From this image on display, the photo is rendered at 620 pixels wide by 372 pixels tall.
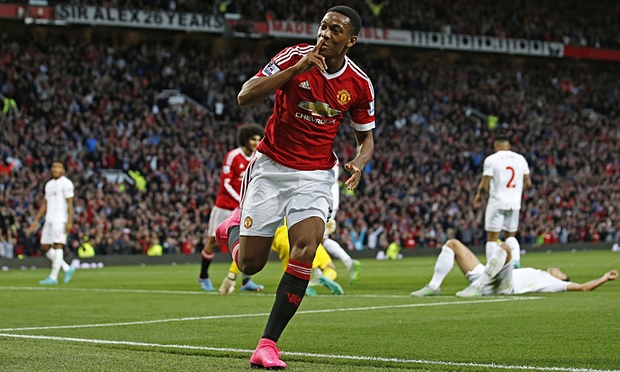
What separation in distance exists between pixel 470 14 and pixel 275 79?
4360 cm

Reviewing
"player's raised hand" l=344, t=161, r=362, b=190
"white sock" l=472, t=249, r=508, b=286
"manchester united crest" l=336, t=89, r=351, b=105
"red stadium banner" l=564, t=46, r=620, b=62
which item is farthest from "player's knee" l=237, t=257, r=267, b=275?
"red stadium banner" l=564, t=46, r=620, b=62

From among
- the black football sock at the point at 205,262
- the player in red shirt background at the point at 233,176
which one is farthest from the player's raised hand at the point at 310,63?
the black football sock at the point at 205,262

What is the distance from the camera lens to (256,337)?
7867mm

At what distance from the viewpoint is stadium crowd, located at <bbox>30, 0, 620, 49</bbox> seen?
40969 millimetres

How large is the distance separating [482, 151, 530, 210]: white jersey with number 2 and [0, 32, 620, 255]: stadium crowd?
50.2 feet

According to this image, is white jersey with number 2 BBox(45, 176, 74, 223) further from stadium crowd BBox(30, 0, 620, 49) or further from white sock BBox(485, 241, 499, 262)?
stadium crowd BBox(30, 0, 620, 49)

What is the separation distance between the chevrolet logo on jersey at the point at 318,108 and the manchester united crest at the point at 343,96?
0.29 ft

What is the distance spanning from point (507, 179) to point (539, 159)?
28539 millimetres

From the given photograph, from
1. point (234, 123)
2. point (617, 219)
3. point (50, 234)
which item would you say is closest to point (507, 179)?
point (50, 234)

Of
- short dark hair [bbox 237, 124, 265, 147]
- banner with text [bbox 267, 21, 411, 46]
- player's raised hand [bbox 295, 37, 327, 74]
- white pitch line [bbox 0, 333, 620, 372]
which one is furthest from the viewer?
banner with text [bbox 267, 21, 411, 46]

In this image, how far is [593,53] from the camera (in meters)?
50.6

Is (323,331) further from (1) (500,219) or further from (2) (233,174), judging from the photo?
(1) (500,219)

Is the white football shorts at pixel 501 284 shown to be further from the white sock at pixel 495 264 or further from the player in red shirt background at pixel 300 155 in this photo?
the player in red shirt background at pixel 300 155

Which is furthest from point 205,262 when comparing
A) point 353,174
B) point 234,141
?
point 234,141
